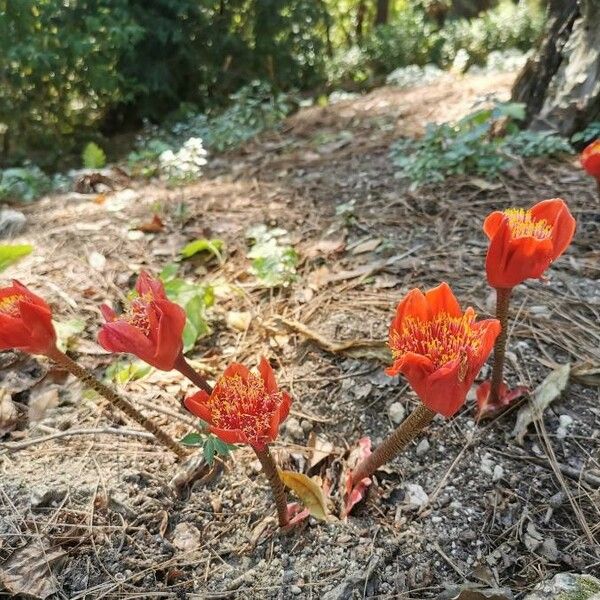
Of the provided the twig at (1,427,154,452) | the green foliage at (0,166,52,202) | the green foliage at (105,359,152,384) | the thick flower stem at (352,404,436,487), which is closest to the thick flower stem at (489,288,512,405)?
the thick flower stem at (352,404,436,487)

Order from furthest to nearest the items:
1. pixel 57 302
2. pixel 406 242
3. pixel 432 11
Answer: pixel 432 11 → pixel 406 242 → pixel 57 302

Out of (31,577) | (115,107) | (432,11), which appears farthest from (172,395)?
(432,11)

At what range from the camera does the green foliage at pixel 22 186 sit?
4.07 metres

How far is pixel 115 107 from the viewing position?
6.68 metres

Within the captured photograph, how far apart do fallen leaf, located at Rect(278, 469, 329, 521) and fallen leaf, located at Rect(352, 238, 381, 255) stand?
138cm

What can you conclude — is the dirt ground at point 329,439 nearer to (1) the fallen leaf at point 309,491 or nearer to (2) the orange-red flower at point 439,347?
(1) the fallen leaf at point 309,491

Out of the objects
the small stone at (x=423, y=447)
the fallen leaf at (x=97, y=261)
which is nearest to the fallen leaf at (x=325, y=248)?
the fallen leaf at (x=97, y=261)

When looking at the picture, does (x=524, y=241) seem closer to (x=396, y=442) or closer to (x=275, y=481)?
(x=396, y=442)

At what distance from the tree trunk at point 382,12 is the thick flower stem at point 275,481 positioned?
1099cm

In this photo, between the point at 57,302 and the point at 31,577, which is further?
the point at 57,302

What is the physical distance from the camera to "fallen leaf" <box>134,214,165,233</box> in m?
3.08

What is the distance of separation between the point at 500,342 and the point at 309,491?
2.26 ft

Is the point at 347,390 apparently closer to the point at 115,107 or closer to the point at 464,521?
the point at 464,521

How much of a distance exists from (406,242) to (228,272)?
0.89 m
